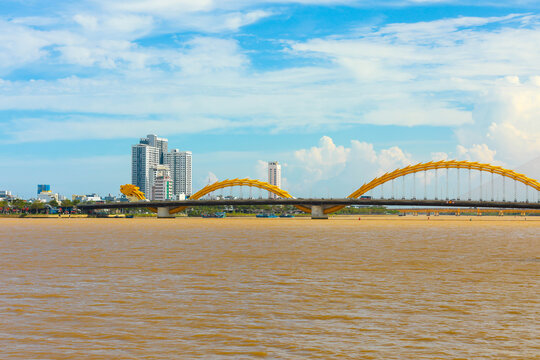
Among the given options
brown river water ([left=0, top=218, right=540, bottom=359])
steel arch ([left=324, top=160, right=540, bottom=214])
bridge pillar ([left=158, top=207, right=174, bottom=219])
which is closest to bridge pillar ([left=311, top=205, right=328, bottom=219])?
steel arch ([left=324, top=160, right=540, bottom=214])

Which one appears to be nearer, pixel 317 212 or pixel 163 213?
pixel 317 212

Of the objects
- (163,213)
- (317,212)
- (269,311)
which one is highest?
(317,212)

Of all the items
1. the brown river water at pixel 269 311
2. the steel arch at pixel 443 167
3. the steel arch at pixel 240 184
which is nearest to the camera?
the brown river water at pixel 269 311

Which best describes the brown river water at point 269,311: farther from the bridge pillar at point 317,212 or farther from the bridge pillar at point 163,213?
the bridge pillar at point 163,213

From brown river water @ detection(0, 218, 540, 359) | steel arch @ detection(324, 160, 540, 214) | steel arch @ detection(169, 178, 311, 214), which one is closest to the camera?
brown river water @ detection(0, 218, 540, 359)

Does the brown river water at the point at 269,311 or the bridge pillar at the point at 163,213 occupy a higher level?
the bridge pillar at the point at 163,213

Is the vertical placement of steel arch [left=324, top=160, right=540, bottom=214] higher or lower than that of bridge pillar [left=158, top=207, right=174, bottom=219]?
higher

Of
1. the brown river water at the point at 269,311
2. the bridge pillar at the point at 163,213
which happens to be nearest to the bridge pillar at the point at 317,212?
the bridge pillar at the point at 163,213

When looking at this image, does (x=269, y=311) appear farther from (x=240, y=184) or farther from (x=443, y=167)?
(x=240, y=184)

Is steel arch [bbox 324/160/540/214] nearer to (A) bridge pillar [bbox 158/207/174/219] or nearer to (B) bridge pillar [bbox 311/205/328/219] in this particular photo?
(B) bridge pillar [bbox 311/205/328/219]

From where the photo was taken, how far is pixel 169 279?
61.3 feet

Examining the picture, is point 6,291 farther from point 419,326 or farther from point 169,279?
point 419,326

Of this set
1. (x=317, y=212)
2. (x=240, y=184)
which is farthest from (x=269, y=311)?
(x=240, y=184)

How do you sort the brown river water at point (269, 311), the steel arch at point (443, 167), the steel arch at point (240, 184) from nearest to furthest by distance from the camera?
the brown river water at point (269, 311) → the steel arch at point (443, 167) → the steel arch at point (240, 184)
